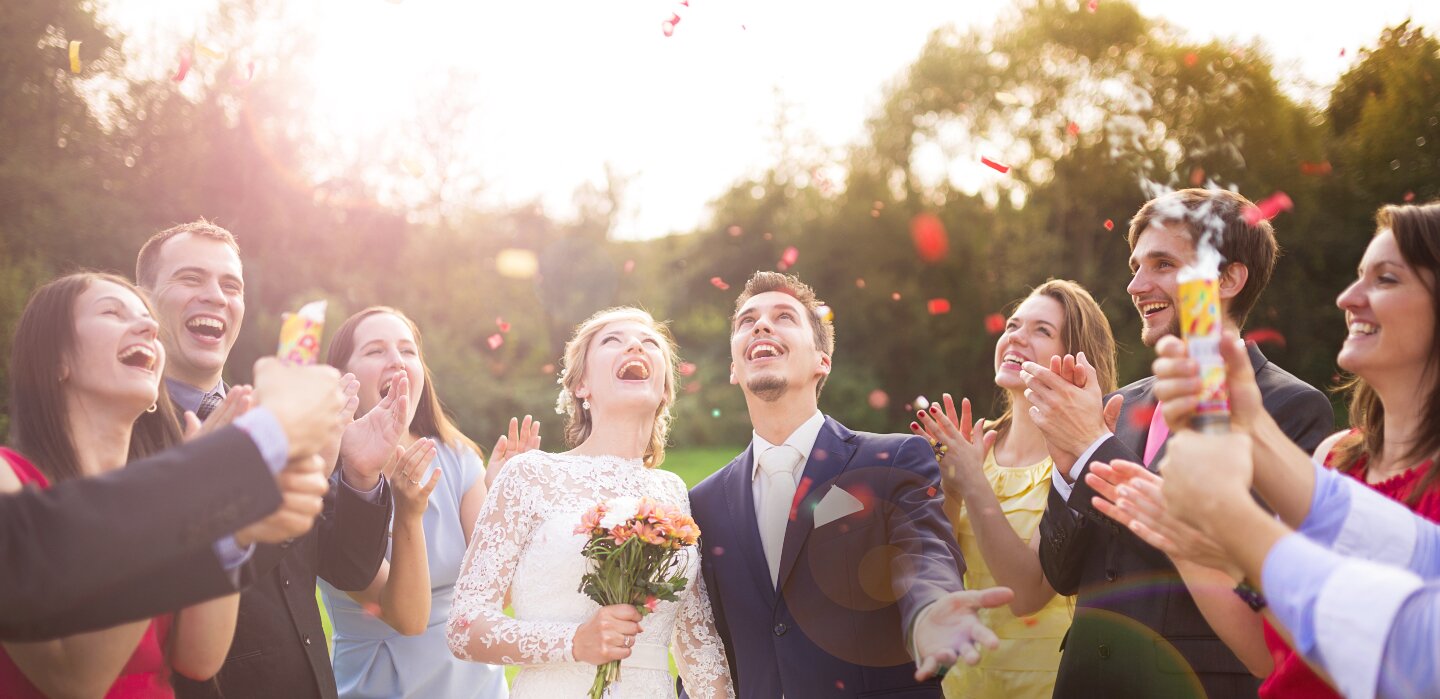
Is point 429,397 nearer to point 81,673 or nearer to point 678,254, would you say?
point 81,673

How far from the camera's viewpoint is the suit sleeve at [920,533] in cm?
422

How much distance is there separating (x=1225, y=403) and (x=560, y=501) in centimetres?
309

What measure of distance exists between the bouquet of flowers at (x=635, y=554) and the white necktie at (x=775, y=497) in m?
0.52

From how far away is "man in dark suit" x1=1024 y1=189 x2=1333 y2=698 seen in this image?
4.13 m

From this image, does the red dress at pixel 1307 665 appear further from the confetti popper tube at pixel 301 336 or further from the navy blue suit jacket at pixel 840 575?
the confetti popper tube at pixel 301 336

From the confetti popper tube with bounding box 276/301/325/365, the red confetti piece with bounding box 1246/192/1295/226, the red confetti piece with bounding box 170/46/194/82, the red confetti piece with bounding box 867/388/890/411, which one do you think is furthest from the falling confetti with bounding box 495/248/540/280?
the confetti popper tube with bounding box 276/301/325/365

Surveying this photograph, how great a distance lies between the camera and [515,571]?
16.0 ft

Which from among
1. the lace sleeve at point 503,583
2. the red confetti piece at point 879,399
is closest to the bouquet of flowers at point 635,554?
the lace sleeve at point 503,583

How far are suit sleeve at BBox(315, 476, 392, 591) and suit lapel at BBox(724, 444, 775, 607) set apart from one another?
1.60 metres

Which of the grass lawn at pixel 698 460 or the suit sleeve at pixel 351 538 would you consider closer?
the suit sleeve at pixel 351 538

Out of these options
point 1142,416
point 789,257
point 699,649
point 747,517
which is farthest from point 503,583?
point 789,257

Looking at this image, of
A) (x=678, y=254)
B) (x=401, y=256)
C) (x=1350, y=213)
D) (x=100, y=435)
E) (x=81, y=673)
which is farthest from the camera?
(x=678, y=254)

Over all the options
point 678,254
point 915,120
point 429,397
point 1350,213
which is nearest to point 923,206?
point 915,120

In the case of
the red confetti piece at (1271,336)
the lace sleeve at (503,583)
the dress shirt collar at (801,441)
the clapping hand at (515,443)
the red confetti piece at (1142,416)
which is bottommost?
the red confetti piece at (1271,336)
